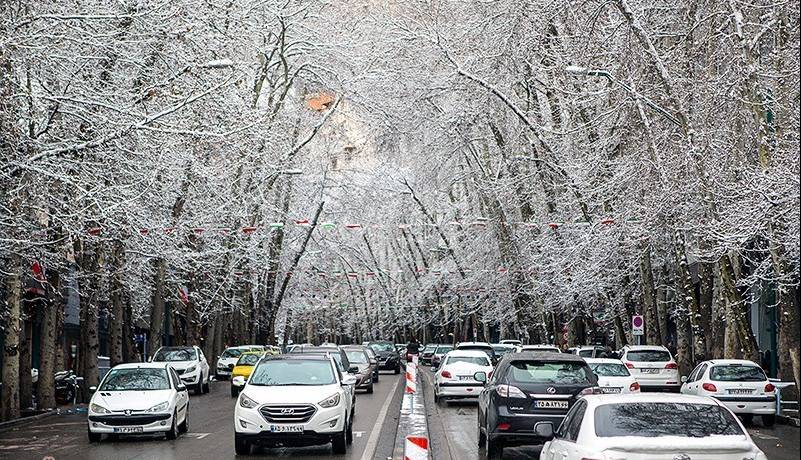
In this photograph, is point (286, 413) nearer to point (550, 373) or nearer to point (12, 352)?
point (550, 373)

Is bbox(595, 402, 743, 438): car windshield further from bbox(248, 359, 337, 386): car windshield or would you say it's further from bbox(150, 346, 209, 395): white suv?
bbox(150, 346, 209, 395): white suv

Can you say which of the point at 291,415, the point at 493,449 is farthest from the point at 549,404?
the point at 291,415

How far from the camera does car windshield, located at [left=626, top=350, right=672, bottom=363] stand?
1458 inches

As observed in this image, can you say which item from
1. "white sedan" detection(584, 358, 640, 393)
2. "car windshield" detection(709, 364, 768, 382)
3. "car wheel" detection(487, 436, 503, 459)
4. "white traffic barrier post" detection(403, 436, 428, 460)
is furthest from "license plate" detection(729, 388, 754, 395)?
"white traffic barrier post" detection(403, 436, 428, 460)

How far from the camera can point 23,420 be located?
2978 centimetres

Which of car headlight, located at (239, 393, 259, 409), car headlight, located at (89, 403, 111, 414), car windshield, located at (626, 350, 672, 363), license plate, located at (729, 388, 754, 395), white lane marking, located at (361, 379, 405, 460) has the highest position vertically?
car windshield, located at (626, 350, 672, 363)

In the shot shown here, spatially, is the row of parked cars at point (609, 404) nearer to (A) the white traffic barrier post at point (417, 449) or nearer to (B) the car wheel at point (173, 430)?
(A) the white traffic barrier post at point (417, 449)

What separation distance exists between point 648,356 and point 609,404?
26859 mm

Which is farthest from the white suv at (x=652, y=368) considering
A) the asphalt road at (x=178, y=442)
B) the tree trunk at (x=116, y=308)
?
the tree trunk at (x=116, y=308)

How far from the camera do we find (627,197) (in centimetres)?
3528

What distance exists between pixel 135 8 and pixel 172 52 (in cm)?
281

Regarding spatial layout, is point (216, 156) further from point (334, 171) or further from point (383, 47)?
point (334, 171)

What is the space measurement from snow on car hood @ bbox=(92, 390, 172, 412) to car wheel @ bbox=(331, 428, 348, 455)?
14.5 ft

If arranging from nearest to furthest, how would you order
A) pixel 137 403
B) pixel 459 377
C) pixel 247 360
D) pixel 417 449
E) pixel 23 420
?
1. pixel 417 449
2. pixel 137 403
3. pixel 23 420
4. pixel 459 377
5. pixel 247 360
